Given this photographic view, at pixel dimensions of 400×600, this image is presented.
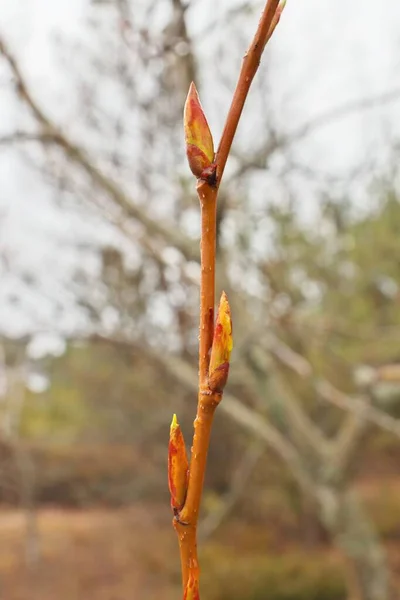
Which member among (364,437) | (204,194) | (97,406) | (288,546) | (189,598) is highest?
(97,406)

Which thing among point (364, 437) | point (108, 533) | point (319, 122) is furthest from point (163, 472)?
point (319, 122)

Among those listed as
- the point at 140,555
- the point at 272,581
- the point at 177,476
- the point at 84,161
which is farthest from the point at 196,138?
the point at 140,555

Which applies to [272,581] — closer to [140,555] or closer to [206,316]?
[140,555]

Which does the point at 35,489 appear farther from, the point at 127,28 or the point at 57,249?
the point at 127,28

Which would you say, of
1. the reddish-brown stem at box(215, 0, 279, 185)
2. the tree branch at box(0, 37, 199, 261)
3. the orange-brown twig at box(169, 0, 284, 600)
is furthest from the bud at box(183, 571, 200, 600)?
the tree branch at box(0, 37, 199, 261)

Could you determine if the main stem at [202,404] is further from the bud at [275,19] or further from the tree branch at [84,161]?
the tree branch at [84,161]

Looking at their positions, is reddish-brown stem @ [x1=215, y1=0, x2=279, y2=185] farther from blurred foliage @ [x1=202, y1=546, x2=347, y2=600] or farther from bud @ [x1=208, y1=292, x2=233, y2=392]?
blurred foliage @ [x1=202, y1=546, x2=347, y2=600]

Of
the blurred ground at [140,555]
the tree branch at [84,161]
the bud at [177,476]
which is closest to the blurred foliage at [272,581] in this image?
the blurred ground at [140,555]
